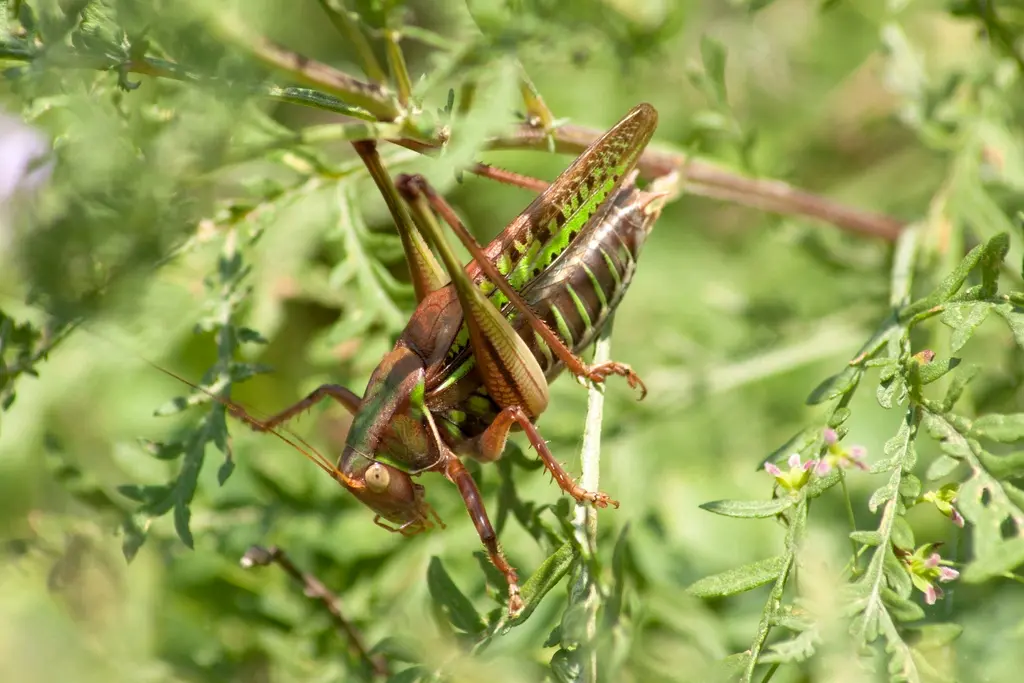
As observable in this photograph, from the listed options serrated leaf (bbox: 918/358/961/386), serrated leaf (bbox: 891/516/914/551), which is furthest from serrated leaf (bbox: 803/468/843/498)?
serrated leaf (bbox: 918/358/961/386)

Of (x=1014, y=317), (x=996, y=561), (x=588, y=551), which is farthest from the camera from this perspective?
(x=588, y=551)

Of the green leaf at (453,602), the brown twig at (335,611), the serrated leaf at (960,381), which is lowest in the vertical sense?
the brown twig at (335,611)

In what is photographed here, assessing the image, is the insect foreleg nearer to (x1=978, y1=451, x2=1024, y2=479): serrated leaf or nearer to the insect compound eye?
the insect compound eye

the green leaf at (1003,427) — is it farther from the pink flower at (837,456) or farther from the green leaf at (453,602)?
the green leaf at (453,602)

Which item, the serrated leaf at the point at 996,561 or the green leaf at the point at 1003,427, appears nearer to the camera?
the serrated leaf at the point at 996,561

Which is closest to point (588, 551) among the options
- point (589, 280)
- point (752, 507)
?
point (752, 507)

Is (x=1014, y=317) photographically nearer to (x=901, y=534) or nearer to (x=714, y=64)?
(x=901, y=534)

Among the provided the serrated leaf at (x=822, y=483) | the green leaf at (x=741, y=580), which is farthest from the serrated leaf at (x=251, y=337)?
the serrated leaf at (x=822, y=483)
